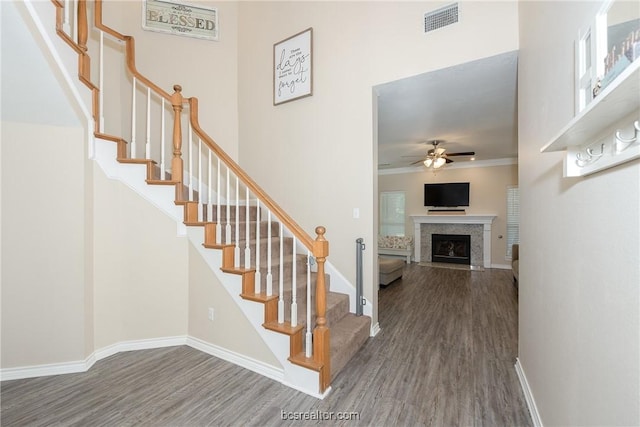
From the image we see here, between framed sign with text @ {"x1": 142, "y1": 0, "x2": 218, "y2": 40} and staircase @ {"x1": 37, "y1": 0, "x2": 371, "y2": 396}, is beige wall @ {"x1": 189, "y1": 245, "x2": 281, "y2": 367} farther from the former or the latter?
framed sign with text @ {"x1": 142, "y1": 0, "x2": 218, "y2": 40}

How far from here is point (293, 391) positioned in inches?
80.2

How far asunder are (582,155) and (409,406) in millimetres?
1816

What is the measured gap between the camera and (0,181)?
2.12 m

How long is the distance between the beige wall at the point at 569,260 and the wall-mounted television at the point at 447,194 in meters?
5.04

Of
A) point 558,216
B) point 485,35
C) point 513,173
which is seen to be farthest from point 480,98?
point 513,173

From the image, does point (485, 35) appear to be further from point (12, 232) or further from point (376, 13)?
point (12, 232)

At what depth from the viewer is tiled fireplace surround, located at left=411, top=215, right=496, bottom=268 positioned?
6.54m

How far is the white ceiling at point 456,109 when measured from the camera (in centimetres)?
267

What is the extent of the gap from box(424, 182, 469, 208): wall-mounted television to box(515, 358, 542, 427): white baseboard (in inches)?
204

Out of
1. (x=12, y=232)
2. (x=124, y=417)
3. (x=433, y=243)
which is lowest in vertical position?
(x=124, y=417)

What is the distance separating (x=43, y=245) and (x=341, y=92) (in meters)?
3.14

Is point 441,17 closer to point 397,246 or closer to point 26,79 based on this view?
point 26,79

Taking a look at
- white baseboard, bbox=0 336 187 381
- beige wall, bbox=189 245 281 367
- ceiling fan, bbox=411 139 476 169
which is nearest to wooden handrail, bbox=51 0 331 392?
beige wall, bbox=189 245 281 367

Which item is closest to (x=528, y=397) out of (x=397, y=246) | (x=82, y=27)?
(x=82, y=27)
